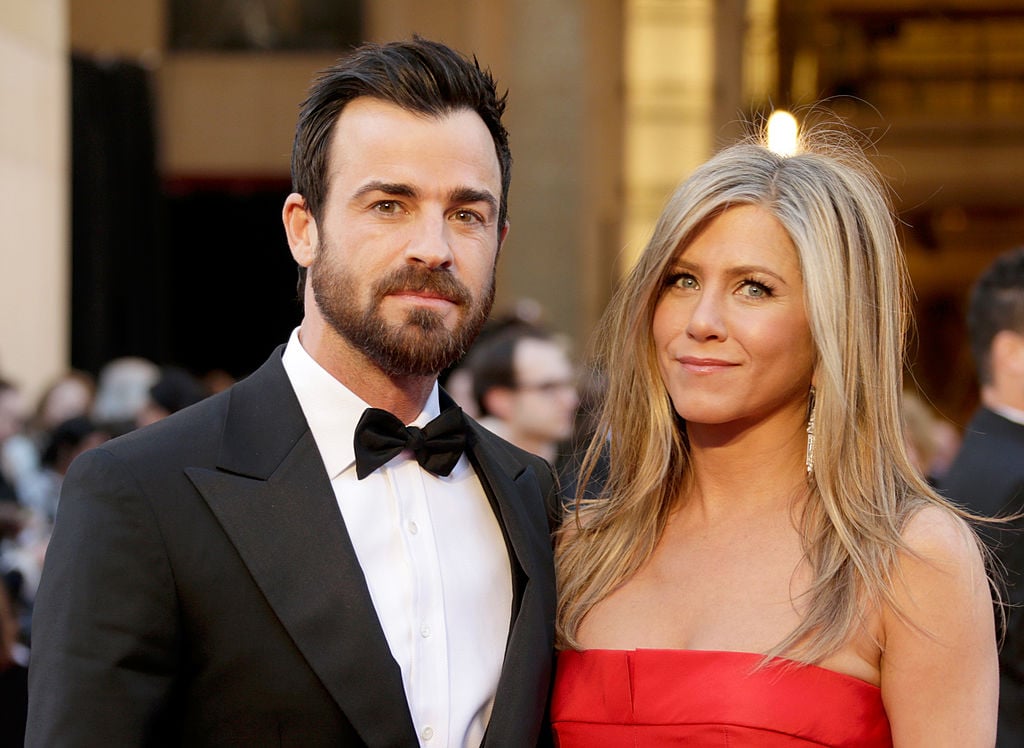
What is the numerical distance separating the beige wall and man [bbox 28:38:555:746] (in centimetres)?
749

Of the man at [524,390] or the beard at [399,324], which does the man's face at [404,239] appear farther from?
the man at [524,390]

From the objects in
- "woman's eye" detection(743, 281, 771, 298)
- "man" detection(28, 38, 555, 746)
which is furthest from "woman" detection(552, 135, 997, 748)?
"man" detection(28, 38, 555, 746)

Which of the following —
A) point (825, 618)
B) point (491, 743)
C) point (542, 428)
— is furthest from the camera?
point (542, 428)

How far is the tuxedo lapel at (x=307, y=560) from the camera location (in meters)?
2.32

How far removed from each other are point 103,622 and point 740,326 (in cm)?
132

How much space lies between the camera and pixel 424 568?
100 inches

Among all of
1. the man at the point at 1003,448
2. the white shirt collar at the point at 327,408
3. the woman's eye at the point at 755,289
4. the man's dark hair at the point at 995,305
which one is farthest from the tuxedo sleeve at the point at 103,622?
the man's dark hair at the point at 995,305

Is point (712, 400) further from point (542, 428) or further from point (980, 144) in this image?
point (980, 144)

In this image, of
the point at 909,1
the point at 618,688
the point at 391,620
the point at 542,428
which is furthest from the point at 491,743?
the point at 909,1

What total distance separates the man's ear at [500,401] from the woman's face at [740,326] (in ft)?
10.3

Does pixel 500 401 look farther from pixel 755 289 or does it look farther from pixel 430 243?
pixel 430 243

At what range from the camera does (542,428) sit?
235 inches

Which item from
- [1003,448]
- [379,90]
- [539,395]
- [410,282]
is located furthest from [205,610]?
[539,395]

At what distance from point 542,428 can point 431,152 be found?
3430mm
